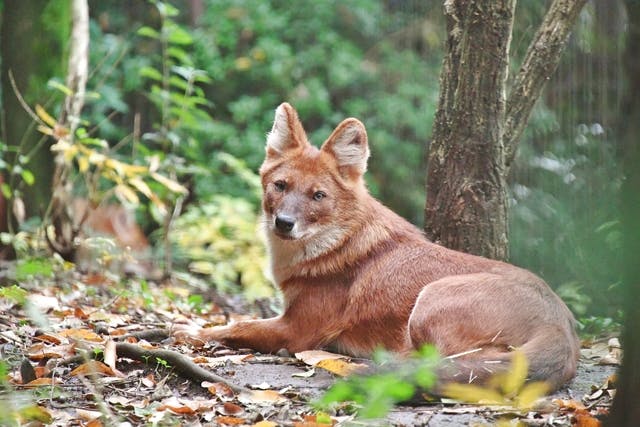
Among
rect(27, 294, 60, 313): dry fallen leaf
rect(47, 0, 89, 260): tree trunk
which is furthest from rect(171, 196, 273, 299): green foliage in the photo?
rect(27, 294, 60, 313): dry fallen leaf

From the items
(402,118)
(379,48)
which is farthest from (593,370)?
(379,48)

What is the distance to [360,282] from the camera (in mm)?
4742

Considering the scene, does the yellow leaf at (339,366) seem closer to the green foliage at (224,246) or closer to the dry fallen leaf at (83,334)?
the dry fallen leaf at (83,334)

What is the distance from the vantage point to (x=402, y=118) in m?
11.2

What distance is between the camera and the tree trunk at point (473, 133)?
16.6 feet

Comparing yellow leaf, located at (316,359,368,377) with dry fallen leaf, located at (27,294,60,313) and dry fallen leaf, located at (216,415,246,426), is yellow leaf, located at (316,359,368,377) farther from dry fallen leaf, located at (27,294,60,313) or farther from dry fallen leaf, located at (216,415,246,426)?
dry fallen leaf, located at (27,294,60,313)

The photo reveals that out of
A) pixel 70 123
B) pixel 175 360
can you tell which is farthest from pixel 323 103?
pixel 175 360

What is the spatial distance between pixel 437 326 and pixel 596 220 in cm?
342

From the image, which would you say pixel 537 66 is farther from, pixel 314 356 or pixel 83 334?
pixel 83 334

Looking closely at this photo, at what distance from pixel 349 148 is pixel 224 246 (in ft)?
15.8

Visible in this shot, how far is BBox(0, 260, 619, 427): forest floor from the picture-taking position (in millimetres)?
3119

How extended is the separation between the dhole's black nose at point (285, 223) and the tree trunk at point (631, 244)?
2574 mm

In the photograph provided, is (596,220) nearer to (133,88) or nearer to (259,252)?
(259,252)

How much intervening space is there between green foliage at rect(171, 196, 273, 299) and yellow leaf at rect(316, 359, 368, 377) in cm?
463
